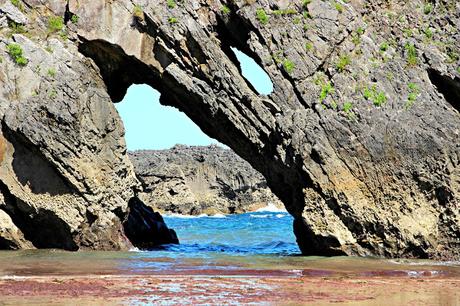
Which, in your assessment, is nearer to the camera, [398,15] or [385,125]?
[385,125]

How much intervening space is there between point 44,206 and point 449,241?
550 inches

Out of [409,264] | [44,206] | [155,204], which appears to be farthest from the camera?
[155,204]

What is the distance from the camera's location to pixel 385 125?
2536 centimetres

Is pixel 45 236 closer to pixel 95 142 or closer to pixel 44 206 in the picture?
pixel 44 206

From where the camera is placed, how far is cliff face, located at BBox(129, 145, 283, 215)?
3583 inches

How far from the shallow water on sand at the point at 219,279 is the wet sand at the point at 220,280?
19 millimetres

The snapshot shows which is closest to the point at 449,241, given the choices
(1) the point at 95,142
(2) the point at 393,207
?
(2) the point at 393,207

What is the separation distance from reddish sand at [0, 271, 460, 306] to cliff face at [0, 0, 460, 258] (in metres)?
6.41

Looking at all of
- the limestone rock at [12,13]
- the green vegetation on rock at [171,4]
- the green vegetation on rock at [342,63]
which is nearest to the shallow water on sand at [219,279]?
the green vegetation on rock at [342,63]

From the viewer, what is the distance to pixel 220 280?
18.1m

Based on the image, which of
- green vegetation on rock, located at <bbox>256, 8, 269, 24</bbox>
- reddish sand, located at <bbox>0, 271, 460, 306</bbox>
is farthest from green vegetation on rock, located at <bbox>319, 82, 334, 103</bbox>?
reddish sand, located at <bbox>0, 271, 460, 306</bbox>

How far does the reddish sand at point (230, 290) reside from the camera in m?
14.8

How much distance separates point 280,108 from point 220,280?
9.86 metres

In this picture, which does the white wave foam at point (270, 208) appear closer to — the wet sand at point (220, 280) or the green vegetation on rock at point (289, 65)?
the green vegetation on rock at point (289, 65)
